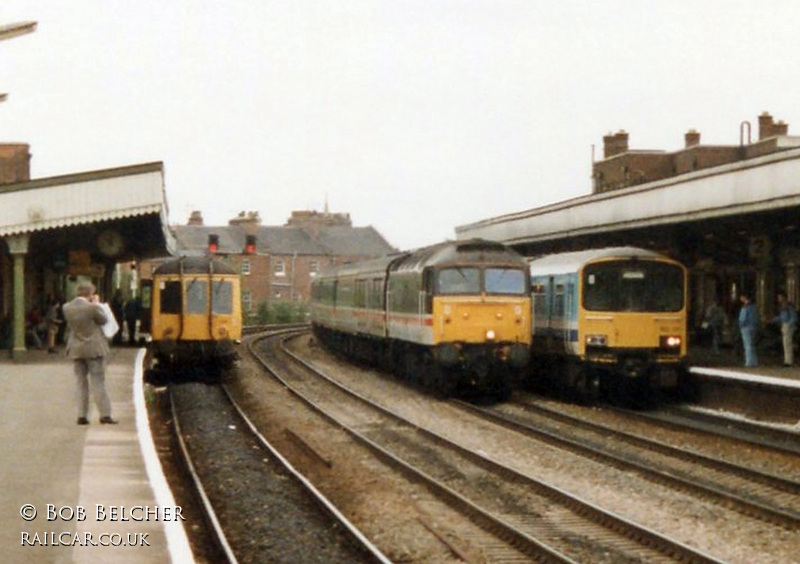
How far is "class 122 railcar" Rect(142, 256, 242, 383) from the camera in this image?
87.4ft

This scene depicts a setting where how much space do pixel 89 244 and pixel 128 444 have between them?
22096 mm

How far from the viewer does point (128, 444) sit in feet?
43.0

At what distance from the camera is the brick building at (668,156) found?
5181 centimetres

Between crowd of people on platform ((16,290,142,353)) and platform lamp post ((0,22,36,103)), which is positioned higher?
platform lamp post ((0,22,36,103))

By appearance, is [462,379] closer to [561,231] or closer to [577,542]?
[561,231]

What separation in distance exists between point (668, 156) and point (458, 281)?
33.9m

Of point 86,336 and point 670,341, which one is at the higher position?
point 86,336

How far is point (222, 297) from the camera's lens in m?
27.0

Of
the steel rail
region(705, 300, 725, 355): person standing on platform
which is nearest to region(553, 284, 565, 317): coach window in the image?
region(705, 300, 725, 355): person standing on platform

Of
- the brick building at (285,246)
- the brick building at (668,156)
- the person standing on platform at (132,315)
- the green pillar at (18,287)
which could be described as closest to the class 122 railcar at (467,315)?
the green pillar at (18,287)

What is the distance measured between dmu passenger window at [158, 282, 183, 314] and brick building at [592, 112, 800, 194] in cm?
2651

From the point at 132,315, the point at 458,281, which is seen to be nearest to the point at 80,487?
the point at 458,281

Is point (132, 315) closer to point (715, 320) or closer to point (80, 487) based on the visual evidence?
point (715, 320)

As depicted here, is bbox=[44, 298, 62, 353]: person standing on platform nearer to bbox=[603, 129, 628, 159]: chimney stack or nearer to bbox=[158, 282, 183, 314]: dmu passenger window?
bbox=[158, 282, 183, 314]: dmu passenger window
